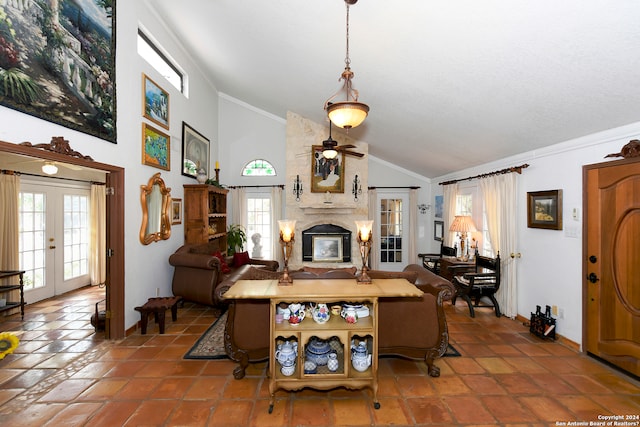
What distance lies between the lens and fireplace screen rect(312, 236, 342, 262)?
6.78 m

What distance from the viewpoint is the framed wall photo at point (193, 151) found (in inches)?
211

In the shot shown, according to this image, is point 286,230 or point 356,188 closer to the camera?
point 286,230

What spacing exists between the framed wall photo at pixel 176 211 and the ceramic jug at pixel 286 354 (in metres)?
3.39

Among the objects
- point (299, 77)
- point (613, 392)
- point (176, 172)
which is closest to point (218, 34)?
point (299, 77)

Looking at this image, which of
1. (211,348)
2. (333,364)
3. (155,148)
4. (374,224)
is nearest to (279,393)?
(333,364)

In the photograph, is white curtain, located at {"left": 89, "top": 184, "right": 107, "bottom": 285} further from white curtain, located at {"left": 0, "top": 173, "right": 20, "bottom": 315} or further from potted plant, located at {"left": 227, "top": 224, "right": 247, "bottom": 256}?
potted plant, located at {"left": 227, "top": 224, "right": 247, "bottom": 256}

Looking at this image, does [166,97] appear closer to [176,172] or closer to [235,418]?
[176,172]

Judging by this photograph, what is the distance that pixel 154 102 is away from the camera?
4.30 metres

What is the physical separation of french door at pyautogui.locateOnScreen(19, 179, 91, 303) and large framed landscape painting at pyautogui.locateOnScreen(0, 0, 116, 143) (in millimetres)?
2959

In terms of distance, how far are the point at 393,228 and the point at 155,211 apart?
538 centimetres

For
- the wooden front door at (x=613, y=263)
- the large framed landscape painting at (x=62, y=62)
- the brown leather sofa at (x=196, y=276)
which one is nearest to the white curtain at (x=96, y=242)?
the brown leather sofa at (x=196, y=276)

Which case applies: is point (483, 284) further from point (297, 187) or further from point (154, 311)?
point (154, 311)

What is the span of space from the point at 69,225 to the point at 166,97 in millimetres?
3308

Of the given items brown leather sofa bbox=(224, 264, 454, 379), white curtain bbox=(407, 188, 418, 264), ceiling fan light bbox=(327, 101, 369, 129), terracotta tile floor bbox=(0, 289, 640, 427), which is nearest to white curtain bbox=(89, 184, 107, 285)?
terracotta tile floor bbox=(0, 289, 640, 427)
